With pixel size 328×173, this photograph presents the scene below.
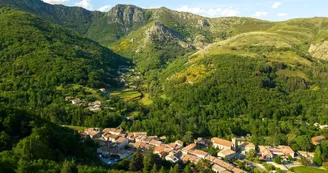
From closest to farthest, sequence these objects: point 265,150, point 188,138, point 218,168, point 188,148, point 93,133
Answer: point 218,168 < point 188,148 < point 265,150 < point 93,133 < point 188,138

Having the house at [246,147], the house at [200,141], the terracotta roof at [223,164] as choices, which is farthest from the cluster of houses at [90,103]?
the house at [246,147]

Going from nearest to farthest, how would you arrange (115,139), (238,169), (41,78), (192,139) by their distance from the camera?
(238,169) → (115,139) → (192,139) → (41,78)

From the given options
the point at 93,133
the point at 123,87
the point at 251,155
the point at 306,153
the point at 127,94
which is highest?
the point at 123,87

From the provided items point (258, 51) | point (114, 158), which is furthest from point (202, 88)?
point (258, 51)

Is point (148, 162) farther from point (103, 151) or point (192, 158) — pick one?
point (103, 151)

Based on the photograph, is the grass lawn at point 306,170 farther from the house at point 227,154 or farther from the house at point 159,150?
the house at point 159,150

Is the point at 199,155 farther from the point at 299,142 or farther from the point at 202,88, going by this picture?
the point at 202,88

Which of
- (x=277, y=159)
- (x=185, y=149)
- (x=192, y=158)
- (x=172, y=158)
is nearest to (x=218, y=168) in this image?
(x=192, y=158)

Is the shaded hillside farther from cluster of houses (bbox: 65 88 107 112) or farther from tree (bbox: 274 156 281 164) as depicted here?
Answer: tree (bbox: 274 156 281 164)
